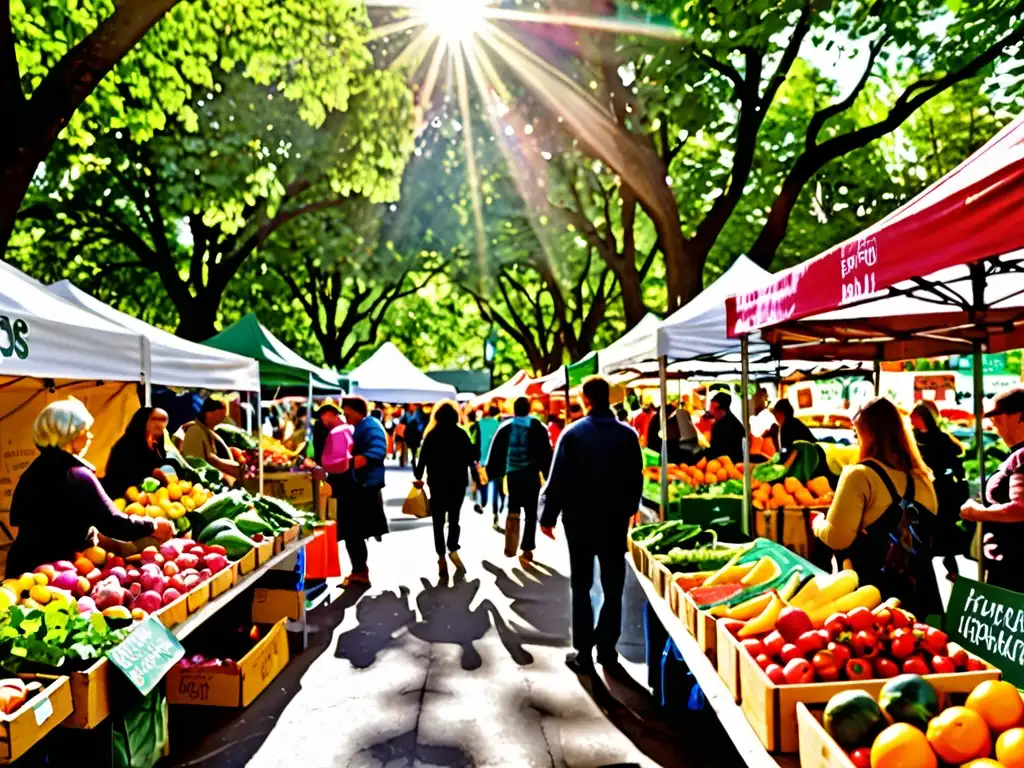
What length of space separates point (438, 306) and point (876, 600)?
44.1 meters

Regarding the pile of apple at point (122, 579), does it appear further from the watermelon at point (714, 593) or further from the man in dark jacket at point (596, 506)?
the watermelon at point (714, 593)

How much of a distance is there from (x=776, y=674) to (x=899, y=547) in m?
1.85

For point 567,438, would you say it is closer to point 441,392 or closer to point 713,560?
point 713,560

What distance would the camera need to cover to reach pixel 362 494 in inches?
364

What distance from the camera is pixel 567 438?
20.4 feet

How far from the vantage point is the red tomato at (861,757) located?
2549 mm

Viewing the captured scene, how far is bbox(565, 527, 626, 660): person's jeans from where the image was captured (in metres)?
6.26

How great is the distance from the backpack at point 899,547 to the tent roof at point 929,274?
3.62ft

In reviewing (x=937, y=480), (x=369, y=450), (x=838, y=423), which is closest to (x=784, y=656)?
(x=937, y=480)

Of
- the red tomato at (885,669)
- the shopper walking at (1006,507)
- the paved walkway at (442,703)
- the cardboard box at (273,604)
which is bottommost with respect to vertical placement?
the paved walkway at (442,703)

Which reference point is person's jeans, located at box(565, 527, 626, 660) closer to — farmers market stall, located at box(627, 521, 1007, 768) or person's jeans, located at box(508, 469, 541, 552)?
farmers market stall, located at box(627, 521, 1007, 768)

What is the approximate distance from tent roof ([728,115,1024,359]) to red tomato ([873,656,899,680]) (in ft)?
4.66

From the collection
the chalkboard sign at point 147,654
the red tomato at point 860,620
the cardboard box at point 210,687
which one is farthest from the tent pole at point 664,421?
the chalkboard sign at point 147,654

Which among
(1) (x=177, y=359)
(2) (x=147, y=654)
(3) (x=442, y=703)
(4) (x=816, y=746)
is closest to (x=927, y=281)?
(4) (x=816, y=746)
